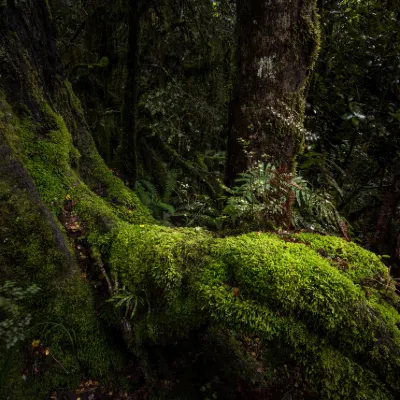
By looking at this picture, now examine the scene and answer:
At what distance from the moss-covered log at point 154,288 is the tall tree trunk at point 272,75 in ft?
3.62

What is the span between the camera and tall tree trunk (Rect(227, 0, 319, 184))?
9.48 ft

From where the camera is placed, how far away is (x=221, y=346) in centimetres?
236

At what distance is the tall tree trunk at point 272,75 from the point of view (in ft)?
9.48

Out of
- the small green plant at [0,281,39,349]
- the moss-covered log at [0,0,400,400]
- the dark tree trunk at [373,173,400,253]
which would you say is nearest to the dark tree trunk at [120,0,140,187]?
the moss-covered log at [0,0,400,400]

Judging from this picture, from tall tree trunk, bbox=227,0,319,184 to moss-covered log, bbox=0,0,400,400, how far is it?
3.62 ft

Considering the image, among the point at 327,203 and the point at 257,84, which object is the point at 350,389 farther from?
the point at 257,84

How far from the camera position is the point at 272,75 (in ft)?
9.72

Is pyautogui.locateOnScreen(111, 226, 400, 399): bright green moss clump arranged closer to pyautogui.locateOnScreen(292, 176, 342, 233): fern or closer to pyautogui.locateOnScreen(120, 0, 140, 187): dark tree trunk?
pyautogui.locateOnScreen(292, 176, 342, 233): fern

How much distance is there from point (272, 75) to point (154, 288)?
2.29m

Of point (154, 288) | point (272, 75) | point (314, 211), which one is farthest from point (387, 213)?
point (154, 288)

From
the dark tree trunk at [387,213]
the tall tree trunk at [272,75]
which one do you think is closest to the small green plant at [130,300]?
the tall tree trunk at [272,75]

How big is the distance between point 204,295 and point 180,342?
2.27 feet

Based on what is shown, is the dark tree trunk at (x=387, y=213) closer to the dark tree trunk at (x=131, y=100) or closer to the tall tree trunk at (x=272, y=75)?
the tall tree trunk at (x=272, y=75)

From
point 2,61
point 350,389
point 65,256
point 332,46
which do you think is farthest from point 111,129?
point 350,389
